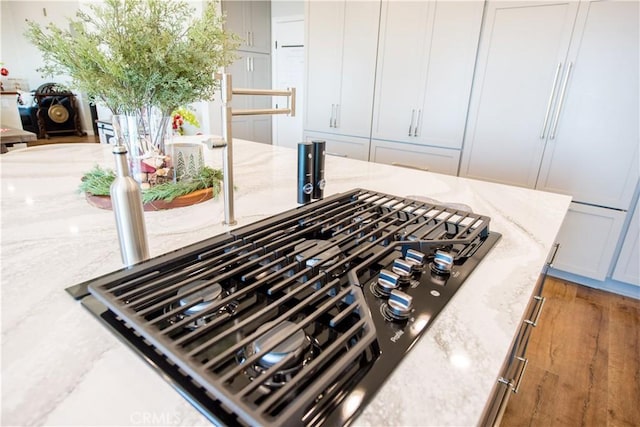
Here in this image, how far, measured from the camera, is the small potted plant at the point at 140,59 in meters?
0.92

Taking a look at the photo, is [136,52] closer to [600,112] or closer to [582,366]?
[582,366]

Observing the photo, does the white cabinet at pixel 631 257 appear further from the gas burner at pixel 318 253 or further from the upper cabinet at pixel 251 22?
the upper cabinet at pixel 251 22

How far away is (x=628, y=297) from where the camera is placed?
7.73ft

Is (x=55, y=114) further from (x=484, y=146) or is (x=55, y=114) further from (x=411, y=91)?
(x=484, y=146)

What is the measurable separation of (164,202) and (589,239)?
261 cm

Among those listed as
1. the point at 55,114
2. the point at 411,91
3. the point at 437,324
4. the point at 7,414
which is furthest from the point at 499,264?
the point at 55,114

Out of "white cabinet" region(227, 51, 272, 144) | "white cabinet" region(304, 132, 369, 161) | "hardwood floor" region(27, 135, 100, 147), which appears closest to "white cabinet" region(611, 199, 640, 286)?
"white cabinet" region(304, 132, 369, 161)

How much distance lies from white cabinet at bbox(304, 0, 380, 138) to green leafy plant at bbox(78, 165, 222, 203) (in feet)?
7.04

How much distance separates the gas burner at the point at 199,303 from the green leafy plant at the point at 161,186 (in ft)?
1.91

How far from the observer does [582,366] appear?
174cm

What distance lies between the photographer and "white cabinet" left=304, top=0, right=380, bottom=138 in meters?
2.95

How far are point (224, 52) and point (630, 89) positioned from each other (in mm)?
2326

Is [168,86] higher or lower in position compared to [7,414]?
higher

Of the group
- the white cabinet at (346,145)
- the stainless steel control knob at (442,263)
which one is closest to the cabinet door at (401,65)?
the white cabinet at (346,145)
